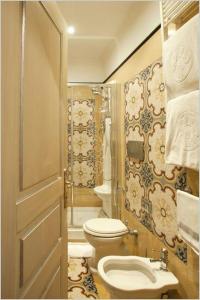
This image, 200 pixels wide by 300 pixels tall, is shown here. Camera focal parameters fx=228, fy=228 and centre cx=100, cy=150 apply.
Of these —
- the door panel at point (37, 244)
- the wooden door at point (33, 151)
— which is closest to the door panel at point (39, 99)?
the wooden door at point (33, 151)

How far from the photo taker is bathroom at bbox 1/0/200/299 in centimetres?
81

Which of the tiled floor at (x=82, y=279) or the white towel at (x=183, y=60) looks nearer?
the white towel at (x=183, y=60)

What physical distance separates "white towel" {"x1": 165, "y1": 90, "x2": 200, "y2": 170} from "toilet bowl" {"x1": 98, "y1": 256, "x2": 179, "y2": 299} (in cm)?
79

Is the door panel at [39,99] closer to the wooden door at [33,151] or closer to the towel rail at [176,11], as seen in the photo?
the wooden door at [33,151]

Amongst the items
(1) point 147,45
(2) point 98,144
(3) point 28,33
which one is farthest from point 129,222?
(3) point 28,33

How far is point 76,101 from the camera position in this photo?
11.2 feet

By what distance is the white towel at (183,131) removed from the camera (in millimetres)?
1061

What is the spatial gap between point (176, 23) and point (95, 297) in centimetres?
209

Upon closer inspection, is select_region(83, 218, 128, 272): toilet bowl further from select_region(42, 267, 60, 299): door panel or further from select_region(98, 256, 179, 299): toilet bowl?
select_region(42, 267, 60, 299): door panel

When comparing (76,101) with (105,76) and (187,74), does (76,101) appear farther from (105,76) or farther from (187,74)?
(187,74)

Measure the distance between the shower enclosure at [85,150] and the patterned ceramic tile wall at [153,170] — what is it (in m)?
0.94

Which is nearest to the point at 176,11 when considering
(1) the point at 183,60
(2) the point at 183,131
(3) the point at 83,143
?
(1) the point at 183,60

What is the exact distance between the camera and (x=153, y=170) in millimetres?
1855

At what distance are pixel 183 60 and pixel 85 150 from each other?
2.51 m
